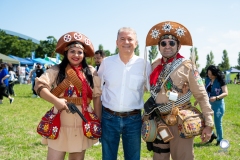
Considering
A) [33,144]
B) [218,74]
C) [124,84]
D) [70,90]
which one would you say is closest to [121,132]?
[124,84]

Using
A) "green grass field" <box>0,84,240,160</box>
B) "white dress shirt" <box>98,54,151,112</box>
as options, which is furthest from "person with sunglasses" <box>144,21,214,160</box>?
"green grass field" <box>0,84,240,160</box>

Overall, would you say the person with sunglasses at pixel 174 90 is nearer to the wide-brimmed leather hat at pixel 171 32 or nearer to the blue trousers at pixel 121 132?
the wide-brimmed leather hat at pixel 171 32

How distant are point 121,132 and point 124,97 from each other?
0.46 metres

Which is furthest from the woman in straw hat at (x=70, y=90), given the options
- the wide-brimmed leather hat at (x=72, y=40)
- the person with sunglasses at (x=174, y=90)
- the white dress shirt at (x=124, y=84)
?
the person with sunglasses at (x=174, y=90)

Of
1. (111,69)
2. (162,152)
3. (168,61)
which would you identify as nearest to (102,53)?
(111,69)

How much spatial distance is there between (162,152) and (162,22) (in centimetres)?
158

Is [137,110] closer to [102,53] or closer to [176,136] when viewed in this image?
[176,136]

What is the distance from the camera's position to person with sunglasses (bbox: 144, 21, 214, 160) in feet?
9.55

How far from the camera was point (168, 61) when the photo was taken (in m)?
3.09

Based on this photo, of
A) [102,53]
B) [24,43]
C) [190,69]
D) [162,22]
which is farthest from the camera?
[24,43]

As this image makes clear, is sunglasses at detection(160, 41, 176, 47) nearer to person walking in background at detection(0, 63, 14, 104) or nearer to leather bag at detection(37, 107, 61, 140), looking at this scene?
leather bag at detection(37, 107, 61, 140)

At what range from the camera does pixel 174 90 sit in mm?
2938

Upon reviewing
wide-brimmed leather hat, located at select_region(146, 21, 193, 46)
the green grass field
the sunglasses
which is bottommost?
the green grass field

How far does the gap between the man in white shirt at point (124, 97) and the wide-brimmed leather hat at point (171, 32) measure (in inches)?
10.8
